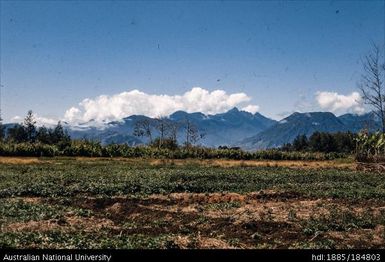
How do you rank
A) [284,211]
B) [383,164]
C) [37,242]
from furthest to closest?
[383,164], [284,211], [37,242]

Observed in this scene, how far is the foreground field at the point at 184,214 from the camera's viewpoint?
56.2 feet

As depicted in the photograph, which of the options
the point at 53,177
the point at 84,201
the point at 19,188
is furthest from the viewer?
the point at 53,177

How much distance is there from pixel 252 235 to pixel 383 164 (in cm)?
4262

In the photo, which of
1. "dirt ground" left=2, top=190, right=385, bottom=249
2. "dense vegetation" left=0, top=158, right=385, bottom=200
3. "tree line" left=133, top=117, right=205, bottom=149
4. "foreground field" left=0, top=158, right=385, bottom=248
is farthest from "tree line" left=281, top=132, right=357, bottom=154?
"dirt ground" left=2, top=190, right=385, bottom=249

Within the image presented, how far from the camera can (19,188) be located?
30.4 metres

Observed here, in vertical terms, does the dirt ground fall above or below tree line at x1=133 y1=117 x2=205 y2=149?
below

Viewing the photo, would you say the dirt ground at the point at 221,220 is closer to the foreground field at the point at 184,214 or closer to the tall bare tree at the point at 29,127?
the foreground field at the point at 184,214

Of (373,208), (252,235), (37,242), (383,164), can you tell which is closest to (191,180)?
(373,208)

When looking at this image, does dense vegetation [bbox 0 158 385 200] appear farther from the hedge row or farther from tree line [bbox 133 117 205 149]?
tree line [bbox 133 117 205 149]

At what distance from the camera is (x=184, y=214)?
2302 cm

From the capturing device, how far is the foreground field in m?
17.1

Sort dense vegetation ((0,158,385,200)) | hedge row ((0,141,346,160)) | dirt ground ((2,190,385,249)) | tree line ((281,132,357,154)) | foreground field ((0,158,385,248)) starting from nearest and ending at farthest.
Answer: foreground field ((0,158,385,248))
dirt ground ((2,190,385,249))
dense vegetation ((0,158,385,200))
hedge row ((0,141,346,160))
tree line ((281,132,357,154))

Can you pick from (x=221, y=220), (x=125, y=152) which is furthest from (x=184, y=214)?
(x=125, y=152)
